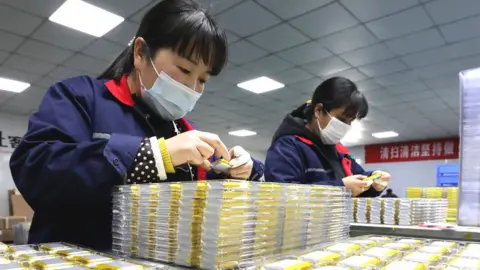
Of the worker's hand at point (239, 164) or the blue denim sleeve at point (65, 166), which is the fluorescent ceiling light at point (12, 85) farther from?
the worker's hand at point (239, 164)

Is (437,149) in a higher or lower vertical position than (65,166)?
higher

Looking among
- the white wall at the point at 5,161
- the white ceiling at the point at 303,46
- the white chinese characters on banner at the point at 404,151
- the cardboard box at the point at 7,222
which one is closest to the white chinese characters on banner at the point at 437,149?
the white chinese characters on banner at the point at 404,151

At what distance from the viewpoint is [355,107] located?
6.81 ft

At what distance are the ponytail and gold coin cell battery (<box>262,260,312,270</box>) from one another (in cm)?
81

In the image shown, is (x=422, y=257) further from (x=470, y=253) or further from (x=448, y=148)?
(x=448, y=148)

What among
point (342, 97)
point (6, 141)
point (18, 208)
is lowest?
point (18, 208)

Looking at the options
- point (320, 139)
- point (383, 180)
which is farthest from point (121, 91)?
point (383, 180)

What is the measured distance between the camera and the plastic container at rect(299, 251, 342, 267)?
640mm

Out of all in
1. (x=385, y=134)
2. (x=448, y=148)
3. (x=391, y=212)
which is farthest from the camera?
(x=448, y=148)

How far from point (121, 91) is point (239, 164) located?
0.43 meters

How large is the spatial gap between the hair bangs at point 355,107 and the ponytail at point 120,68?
1.34 metres

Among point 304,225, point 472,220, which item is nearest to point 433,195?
point 472,220

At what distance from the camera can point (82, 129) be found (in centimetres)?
93

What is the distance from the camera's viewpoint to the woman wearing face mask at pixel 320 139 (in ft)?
6.21
